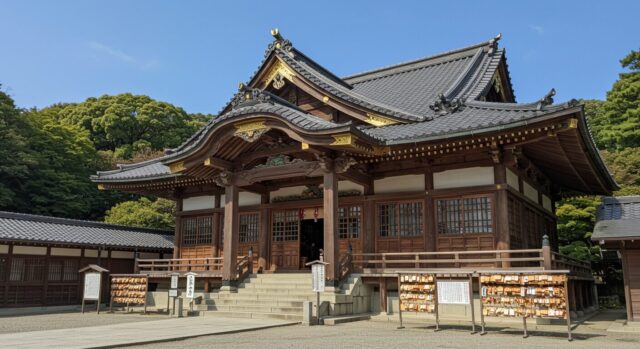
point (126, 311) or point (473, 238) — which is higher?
point (473, 238)

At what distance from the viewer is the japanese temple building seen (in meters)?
13.6

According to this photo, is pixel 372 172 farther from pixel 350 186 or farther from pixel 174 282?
pixel 174 282

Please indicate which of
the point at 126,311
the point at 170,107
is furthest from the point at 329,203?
the point at 170,107

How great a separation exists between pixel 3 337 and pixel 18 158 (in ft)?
91.6

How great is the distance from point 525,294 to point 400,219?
5.45 meters

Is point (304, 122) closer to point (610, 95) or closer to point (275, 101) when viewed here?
point (275, 101)

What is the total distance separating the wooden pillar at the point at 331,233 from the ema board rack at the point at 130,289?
6.64m

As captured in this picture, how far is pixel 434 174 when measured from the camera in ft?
49.4

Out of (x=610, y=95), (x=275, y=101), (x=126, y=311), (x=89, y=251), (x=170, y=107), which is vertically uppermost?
(x=170, y=107)

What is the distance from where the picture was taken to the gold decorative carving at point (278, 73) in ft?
61.1

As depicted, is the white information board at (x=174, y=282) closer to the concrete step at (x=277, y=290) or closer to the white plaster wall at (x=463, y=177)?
the concrete step at (x=277, y=290)

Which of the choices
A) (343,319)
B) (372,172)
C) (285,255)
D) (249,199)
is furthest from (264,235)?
(343,319)

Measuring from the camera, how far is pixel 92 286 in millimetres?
16750

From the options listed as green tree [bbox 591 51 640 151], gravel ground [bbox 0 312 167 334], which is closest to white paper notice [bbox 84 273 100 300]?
gravel ground [bbox 0 312 167 334]
